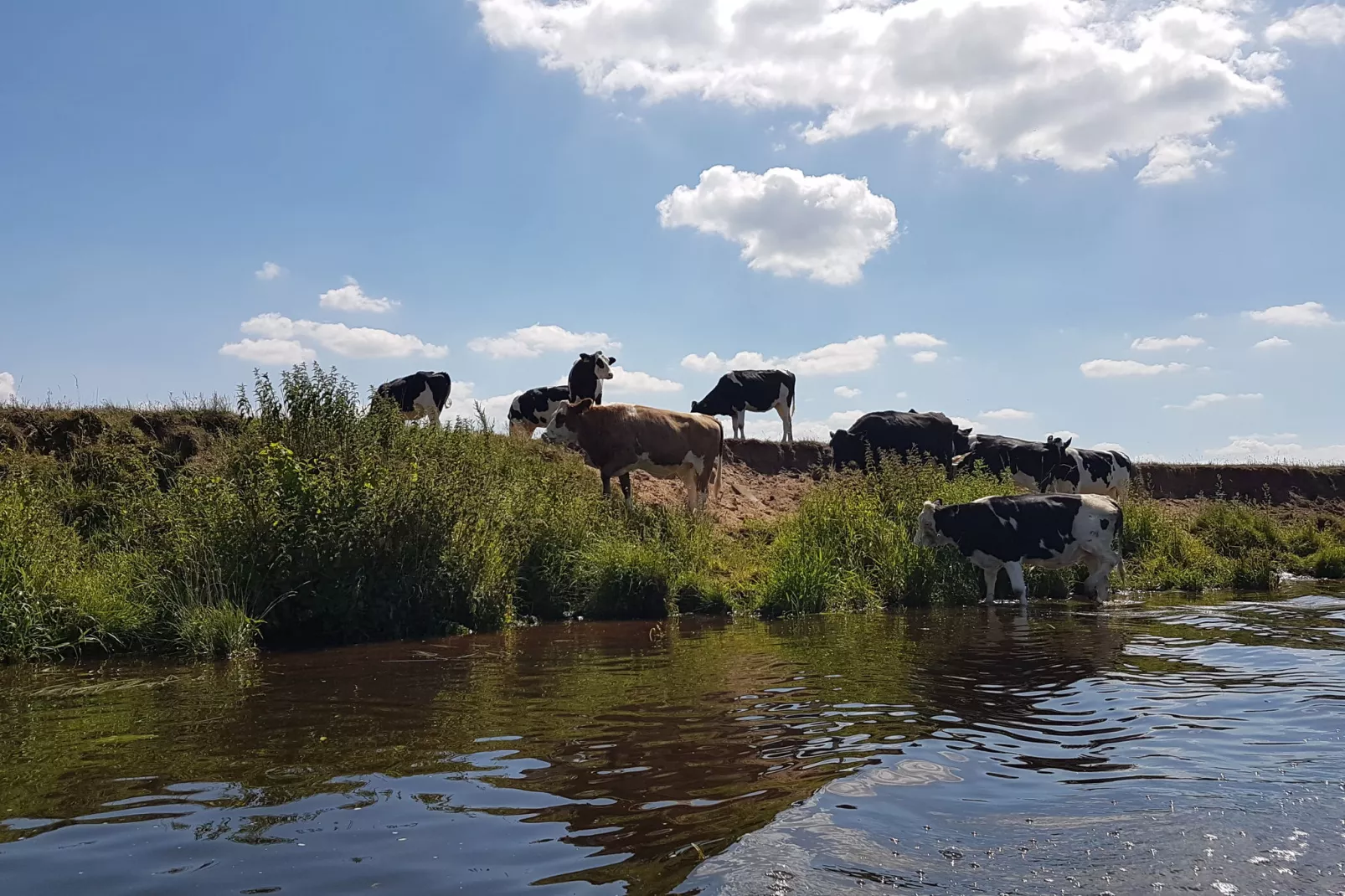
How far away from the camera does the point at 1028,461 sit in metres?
24.6

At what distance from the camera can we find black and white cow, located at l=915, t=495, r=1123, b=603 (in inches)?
595

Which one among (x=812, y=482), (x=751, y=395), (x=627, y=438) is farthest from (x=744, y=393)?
(x=627, y=438)

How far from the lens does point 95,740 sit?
236 inches

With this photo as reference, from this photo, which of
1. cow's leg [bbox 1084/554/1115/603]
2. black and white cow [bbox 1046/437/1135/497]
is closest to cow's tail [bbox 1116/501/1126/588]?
cow's leg [bbox 1084/554/1115/603]

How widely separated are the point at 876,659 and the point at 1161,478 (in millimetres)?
26035

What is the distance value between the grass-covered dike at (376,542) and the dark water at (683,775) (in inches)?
65.2

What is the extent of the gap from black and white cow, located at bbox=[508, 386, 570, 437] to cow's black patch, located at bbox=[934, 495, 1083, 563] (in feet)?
44.2

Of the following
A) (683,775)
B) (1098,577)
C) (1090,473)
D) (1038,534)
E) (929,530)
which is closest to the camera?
(683,775)

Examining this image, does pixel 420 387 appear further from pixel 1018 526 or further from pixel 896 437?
pixel 1018 526

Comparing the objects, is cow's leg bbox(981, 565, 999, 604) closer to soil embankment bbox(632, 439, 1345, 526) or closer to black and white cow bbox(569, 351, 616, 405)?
soil embankment bbox(632, 439, 1345, 526)

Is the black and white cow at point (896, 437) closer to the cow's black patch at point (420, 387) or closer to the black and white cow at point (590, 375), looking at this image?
the black and white cow at point (590, 375)

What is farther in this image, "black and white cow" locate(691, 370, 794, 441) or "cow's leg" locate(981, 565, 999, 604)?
"black and white cow" locate(691, 370, 794, 441)

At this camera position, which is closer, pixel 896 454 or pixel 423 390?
pixel 896 454

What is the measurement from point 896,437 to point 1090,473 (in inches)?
182
